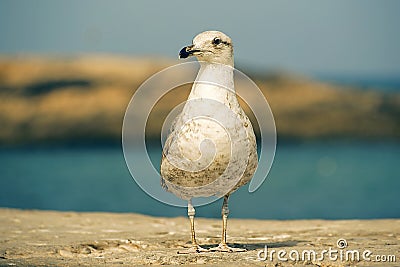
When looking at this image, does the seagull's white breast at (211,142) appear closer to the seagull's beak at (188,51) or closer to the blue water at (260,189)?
the seagull's beak at (188,51)

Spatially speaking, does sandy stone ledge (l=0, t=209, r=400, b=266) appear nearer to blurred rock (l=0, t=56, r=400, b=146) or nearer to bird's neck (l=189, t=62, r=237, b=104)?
bird's neck (l=189, t=62, r=237, b=104)

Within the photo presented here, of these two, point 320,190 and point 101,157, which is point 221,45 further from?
point 101,157

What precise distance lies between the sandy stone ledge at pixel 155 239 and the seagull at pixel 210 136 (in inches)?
35.0

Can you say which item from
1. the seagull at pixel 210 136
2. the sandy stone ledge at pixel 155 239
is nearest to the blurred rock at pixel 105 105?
the sandy stone ledge at pixel 155 239

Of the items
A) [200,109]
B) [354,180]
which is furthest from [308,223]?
[354,180]

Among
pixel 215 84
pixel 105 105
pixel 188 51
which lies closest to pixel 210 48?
pixel 188 51

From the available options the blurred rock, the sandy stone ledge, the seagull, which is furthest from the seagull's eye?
the blurred rock

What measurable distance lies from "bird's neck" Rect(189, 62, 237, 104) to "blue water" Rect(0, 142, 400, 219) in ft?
56.9

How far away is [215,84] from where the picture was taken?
26.3 ft

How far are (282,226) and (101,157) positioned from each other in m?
41.5

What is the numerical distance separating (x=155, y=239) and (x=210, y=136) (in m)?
2.87

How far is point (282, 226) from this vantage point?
1210 centimetres

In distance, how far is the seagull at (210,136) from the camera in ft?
25.8

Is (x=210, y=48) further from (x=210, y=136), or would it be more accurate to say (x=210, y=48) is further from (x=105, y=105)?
(x=105, y=105)
